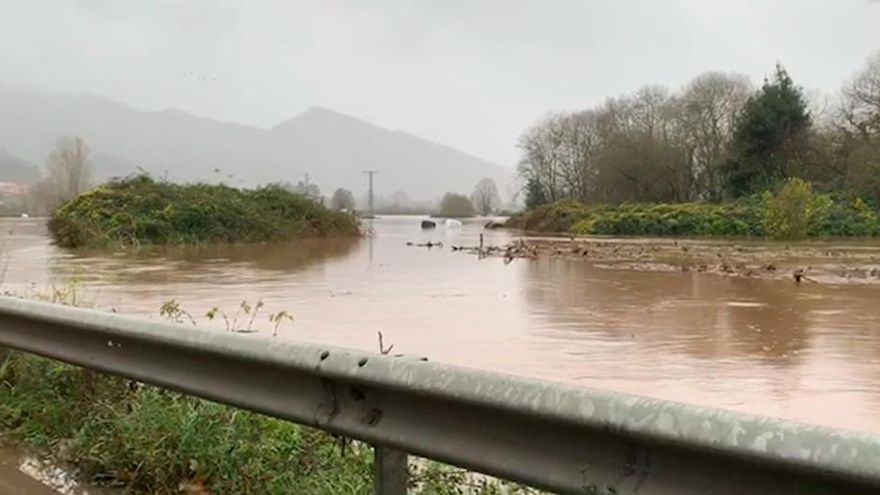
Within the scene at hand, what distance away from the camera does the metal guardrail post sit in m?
2.89

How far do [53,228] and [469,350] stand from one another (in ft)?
95.4

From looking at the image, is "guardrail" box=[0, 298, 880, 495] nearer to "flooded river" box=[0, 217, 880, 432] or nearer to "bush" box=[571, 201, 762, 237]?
"flooded river" box=[0, 217, 880, 432]

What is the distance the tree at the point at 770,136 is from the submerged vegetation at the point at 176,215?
2981 centimetres

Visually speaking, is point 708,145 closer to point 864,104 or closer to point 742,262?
point 864,104

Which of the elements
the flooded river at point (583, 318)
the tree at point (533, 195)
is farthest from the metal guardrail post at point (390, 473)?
the tree at point (533, 195)

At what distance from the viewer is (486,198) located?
402ft

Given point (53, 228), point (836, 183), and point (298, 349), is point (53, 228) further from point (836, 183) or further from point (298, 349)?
point (836, 183)

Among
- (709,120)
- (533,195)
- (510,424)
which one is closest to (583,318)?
(510,424)

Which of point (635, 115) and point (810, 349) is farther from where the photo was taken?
point (635, 115)

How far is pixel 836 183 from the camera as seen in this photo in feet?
169

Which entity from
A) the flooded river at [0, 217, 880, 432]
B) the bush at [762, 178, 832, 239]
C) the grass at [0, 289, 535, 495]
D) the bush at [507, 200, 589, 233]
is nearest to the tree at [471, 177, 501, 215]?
the bush at [507, 200, 589, 233]

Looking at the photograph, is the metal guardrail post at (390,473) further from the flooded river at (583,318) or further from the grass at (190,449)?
the flooded river at (583,318)

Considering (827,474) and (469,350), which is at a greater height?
(827,474)

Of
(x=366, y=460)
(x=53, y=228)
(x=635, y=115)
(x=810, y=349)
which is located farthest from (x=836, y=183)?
(x=366, y=460)
